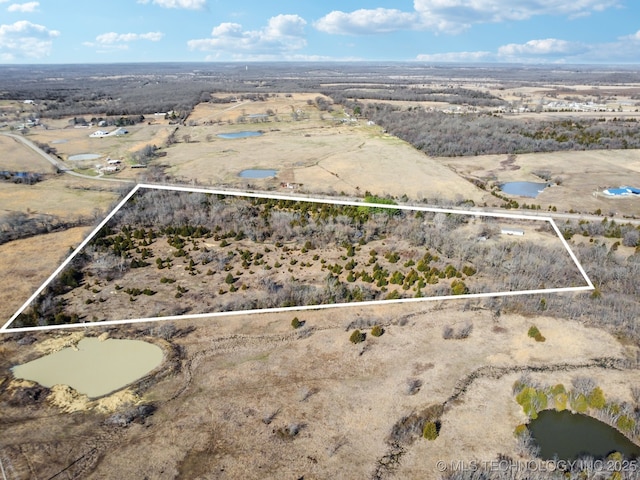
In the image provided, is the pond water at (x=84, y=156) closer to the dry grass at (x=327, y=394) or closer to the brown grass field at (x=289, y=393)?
the brown grass field at (x=289, y=393)

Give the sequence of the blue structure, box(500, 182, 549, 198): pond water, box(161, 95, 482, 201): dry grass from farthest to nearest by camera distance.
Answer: box(161, 95, 482, 201): dry grass
box(500, 182, 549, 198): pond water
the blue structure

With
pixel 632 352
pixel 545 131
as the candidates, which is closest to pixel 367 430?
pixel 632 352

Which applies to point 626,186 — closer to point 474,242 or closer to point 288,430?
point 474,242

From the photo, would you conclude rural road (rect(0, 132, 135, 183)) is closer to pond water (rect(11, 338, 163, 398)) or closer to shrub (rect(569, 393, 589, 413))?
pond water (rect(11, 338, 163, 398))

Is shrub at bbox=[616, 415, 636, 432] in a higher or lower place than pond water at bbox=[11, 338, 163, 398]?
lower

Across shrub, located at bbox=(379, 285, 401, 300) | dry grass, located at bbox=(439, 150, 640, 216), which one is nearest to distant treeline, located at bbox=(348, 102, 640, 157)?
dry grass, located at bbox=(439, 150, 640, 216)
